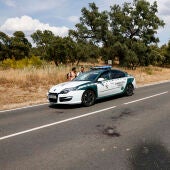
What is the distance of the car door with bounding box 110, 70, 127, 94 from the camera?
13297 mm

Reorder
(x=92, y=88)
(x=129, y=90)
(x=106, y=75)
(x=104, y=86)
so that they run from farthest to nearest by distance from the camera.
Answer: (x=129, y=90) → (x=106, y=75) → (x=104, y=86) → (x=92, y=88)

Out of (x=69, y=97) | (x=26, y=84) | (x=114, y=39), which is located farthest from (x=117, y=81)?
(x=114, y=39)

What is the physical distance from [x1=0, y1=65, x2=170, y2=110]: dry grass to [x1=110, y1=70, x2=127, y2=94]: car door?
142 inches

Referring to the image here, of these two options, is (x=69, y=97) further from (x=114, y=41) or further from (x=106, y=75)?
(x=114, y=41)

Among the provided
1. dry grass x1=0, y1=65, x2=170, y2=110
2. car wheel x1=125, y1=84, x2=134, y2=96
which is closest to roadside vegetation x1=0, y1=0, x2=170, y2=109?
dry grass x1=0, y1=65, x2=170, y2=110

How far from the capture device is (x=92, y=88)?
12.0m

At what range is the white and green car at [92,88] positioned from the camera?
37.2 ft

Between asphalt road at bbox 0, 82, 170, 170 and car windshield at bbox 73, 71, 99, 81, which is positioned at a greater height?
car windshield at bbox 73, 71, 99, 81

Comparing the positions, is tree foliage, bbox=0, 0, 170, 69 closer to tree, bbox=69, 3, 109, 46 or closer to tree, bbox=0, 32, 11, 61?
tree, bbox=69, 3, 109, 46

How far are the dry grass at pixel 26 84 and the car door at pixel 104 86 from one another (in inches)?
127

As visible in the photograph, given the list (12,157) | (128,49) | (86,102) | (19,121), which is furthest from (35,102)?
(128,49)

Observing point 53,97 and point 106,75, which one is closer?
point 53,97

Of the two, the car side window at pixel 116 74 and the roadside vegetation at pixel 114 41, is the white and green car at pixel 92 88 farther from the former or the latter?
the roadside vegetation at pixel 114 41

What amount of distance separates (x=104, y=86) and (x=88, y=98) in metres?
1.21
